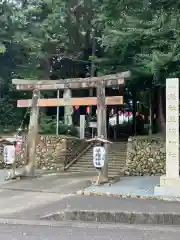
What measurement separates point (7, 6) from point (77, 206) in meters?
14.5

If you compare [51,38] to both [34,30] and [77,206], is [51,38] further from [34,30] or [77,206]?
[77,206]

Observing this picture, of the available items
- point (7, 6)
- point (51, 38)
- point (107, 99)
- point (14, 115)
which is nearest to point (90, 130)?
point (14, 115)

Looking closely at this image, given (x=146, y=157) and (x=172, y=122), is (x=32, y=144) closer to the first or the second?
(x=146, y=157)

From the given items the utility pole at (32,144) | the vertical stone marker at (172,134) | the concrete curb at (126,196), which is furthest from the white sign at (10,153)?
the vertical stone marker at (172,134)

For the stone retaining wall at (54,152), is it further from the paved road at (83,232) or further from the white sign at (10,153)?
the paved road at (83,232)

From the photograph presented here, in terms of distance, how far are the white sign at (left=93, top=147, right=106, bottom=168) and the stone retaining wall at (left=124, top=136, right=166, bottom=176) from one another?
12.3 ft

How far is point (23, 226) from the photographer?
8.13m

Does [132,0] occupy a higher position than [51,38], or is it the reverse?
[51,38]

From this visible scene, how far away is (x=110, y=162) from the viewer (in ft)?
63.4

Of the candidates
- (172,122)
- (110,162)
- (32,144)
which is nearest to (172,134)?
(172,122)

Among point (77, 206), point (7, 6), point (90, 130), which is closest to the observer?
point (77, 206)

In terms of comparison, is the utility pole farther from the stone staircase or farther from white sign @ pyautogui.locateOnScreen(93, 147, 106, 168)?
white sign @ pyautogui.locateOnScreen(93, 147, 106, 168)

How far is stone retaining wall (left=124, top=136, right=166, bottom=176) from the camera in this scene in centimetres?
1753

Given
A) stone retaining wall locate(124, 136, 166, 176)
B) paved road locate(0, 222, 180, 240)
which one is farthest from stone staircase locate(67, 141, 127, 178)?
paved road locate(0, 222, 180, 240)
